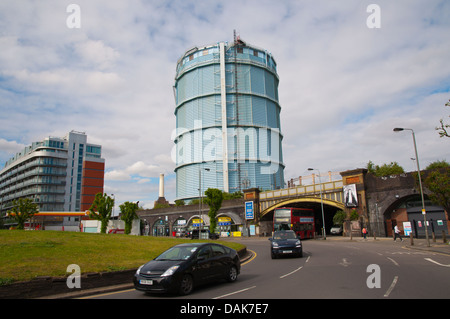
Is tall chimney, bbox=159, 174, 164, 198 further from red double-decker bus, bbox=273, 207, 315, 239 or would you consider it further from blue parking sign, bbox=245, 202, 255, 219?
red double-decker bus, bbox=273, 207, 315, 239

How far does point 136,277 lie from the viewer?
9719 millimetres

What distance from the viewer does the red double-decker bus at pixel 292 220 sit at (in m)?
40.3

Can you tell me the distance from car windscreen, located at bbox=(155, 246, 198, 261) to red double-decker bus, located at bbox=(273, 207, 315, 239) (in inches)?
1200

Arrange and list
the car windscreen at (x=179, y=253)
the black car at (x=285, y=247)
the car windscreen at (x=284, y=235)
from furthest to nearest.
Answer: the car windscreen at (x=284, y=235) < the black car at (x=285, y=247) < the car windscreen at (x=179, y=253)

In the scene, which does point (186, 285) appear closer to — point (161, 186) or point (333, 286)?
point (333, 286)

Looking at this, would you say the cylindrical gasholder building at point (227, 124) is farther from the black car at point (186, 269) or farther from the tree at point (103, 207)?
the black car at point (186, 269)

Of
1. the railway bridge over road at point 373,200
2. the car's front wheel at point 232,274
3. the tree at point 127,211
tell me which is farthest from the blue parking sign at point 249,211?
the car's front wheel at point 232,274

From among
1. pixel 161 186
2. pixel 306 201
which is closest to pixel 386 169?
pixel 306 201

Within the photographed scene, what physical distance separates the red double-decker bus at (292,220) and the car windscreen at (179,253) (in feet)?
100.0

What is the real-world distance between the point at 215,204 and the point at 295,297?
38.4m

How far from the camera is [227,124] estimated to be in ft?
328

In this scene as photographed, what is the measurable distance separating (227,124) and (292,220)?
62828 mm

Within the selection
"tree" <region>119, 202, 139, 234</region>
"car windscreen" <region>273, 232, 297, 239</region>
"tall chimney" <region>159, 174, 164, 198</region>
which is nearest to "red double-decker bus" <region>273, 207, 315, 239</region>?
"car windscreen" <region>273, 232, 297, 239</region>
